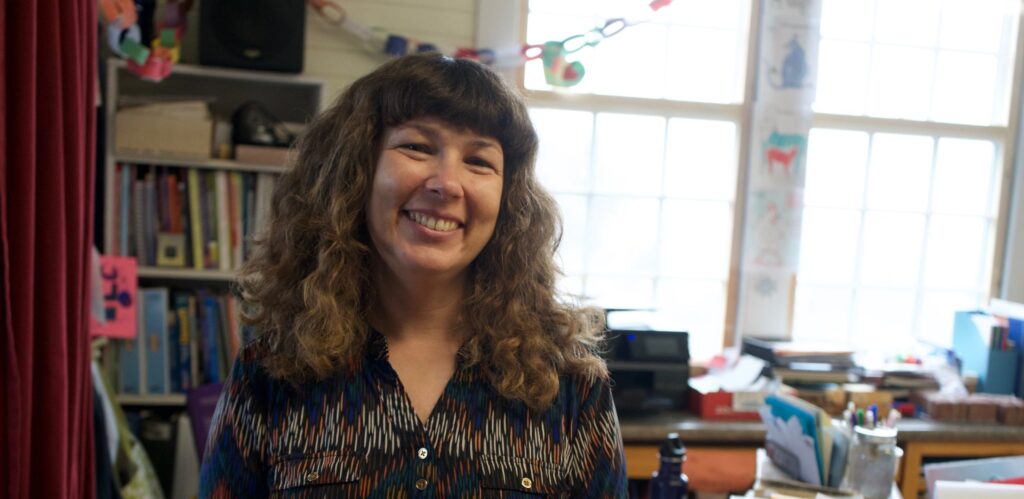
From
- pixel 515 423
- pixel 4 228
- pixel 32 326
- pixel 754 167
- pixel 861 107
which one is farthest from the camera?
pixel 861 107

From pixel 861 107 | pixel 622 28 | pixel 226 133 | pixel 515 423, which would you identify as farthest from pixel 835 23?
pixel 515 423

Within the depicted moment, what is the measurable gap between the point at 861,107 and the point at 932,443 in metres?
1.39

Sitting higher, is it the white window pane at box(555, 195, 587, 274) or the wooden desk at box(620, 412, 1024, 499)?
the white window pane at box(555, 195, 587, 274)

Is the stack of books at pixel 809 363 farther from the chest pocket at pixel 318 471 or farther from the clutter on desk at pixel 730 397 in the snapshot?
the chest pocket at pixel 318 471

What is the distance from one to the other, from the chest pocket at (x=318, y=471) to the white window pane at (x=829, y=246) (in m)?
2.68

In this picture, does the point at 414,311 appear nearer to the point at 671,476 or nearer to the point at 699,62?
the point at 671,476

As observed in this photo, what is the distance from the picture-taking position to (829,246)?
345cm

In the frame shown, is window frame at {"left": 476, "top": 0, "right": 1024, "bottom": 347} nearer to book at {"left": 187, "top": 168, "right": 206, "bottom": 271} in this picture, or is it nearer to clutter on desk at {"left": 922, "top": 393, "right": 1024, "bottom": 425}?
clutter on desk at {"left": 922, "top": 393, "right": 1024, "bottom": 425}

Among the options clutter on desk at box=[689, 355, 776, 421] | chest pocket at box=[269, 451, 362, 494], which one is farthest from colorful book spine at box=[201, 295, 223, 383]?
chest pocket at box=[269, 451, 362, 494]

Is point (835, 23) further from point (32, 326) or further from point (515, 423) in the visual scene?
point (32, 326)

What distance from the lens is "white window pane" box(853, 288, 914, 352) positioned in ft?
11.5

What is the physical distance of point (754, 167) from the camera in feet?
10.5

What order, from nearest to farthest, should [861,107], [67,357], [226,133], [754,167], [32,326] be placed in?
[32,326]
[67,357]
[226,133]
[754,167]
[861,107]

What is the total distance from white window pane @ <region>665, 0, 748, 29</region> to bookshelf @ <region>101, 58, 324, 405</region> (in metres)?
1.46
